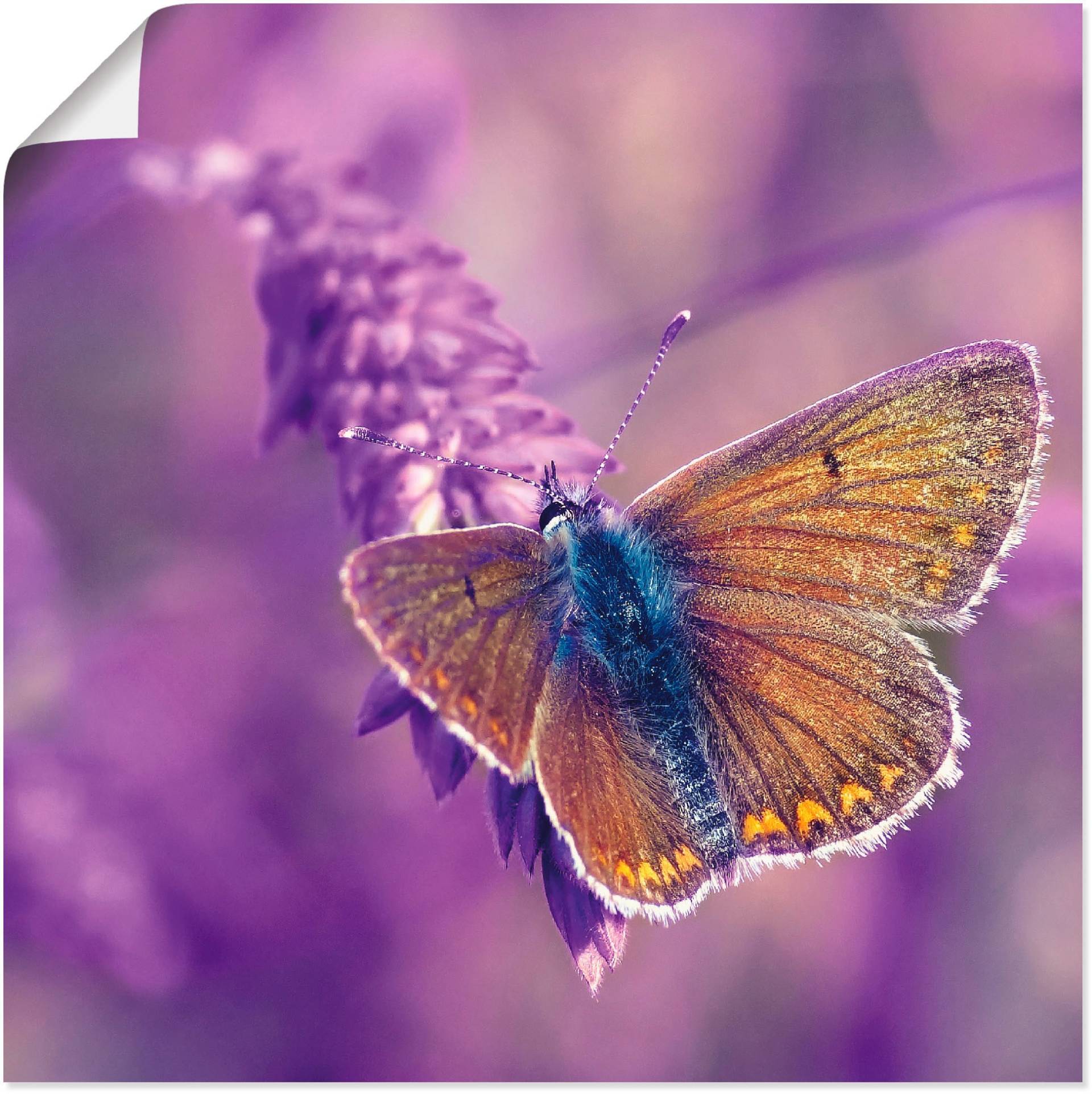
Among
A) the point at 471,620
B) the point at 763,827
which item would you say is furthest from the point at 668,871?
the point at 471,620

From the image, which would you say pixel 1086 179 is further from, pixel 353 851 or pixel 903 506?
pixel 353 851

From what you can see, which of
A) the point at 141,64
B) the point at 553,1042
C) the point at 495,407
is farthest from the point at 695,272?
the point at 553,1042

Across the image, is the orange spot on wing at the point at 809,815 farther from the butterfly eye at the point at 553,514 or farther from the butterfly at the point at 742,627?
the butterfly eye at the point at 553,514

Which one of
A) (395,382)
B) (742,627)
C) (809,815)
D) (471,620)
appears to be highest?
(395,382)

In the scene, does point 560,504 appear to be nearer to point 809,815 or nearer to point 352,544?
point 352,544

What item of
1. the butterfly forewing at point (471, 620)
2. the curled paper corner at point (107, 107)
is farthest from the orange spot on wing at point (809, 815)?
the curled paper corner at point (107, 107)
